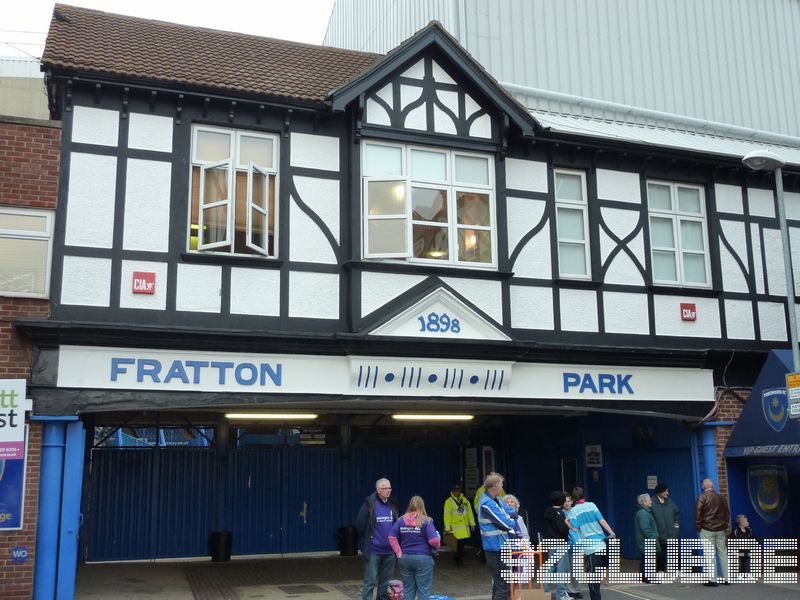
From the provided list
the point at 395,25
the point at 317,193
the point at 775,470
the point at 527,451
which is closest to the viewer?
the point at 317,193

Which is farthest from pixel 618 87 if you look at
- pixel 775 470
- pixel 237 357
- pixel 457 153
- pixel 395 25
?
pixel 237 357

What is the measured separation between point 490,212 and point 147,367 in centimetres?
579

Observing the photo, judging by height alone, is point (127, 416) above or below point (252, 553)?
above

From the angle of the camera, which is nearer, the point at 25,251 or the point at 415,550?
the point at 415,550

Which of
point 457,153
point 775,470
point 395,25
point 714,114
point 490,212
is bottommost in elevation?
point 775,470

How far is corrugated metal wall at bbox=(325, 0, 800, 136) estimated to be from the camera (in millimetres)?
19531

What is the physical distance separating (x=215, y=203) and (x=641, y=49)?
13310mm

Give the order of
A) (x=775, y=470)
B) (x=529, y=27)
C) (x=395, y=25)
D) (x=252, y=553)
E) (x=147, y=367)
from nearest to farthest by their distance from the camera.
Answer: (x=147, y=367), (x=775, y=470), (x=252, y=553), (x=529, y=27), (x=395, y=25)

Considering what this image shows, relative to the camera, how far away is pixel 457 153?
1342 cm

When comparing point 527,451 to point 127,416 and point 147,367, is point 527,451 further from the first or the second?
point 147,367

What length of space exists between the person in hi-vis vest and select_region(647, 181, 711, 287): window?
5.44 metres

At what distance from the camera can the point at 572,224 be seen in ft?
47.2

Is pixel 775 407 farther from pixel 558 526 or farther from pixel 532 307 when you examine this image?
pixel 558 526

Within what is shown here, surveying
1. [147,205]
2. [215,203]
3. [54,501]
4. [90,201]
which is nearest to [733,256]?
[215,203]
